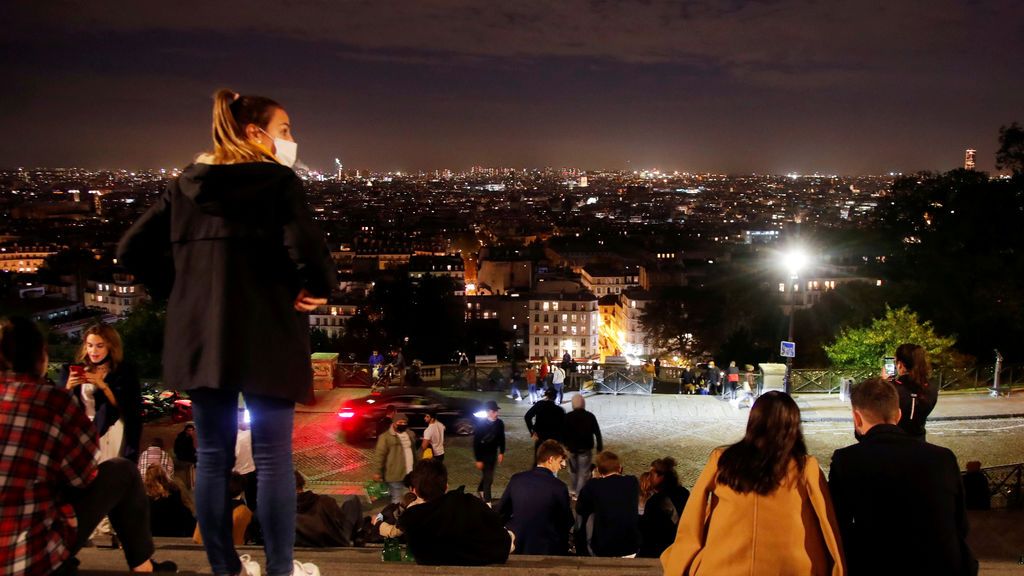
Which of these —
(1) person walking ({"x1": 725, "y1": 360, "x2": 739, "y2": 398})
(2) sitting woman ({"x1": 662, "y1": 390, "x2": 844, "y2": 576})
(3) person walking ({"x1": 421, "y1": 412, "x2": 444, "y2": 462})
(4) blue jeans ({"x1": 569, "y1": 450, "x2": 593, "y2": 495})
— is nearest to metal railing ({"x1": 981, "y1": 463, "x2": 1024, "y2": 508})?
(4) blue jeans ({"x1": 569, "y1": 450, "x2": 593, "y2": 495})

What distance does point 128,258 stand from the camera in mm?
3135

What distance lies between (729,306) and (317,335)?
96.2 feet

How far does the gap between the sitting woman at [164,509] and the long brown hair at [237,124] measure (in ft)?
11.5

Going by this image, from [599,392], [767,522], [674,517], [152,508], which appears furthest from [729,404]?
[767,522]

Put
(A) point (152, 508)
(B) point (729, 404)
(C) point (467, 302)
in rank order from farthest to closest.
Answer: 1. (C) point (467, 302)
2. (B) point (729, 404)
3. (A) point (152, 508)

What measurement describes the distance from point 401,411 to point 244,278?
10.7 meters

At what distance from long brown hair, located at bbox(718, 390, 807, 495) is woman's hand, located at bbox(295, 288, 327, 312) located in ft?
5.42

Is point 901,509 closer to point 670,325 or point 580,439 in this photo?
point 580,439

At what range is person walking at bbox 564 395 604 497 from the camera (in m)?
9.05

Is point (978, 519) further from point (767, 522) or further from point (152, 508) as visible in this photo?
point (152, 508)

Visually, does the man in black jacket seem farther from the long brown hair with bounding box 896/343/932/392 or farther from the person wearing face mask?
the person wearing face mask

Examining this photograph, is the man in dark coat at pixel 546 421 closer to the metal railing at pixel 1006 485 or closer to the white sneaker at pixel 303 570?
the metal railing at pixel 1006 485

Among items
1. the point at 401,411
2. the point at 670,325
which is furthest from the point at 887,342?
the point at 670,325

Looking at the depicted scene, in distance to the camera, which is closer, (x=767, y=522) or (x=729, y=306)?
(x=767, y=522)
